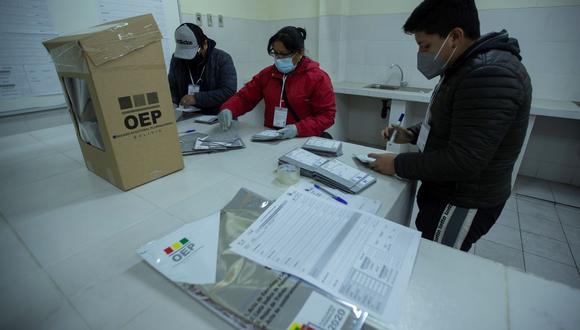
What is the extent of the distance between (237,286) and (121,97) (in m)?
0.68

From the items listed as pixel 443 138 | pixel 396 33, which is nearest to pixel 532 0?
pixel 396 33

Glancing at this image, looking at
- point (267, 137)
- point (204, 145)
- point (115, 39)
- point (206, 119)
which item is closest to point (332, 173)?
point (267, 137)

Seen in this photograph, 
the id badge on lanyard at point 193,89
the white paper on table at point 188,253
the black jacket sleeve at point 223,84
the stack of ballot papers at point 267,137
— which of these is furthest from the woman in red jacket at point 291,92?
the white paper on table at point 188,253

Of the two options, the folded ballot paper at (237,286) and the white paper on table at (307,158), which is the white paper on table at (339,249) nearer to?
the folded ballot paper at (237,286)

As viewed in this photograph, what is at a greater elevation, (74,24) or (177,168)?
(74,24)

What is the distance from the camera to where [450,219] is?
3.44 feet

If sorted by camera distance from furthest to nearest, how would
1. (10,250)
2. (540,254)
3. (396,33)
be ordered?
(396,33) → (540,254) → (10,250)

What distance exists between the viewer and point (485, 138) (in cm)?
81

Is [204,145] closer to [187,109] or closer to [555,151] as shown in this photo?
[187,109]

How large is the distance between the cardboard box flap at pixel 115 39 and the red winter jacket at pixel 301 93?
941 mm

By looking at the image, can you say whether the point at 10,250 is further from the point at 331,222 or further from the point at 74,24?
the point at 74,24

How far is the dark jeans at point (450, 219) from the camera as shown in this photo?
1.04 meters

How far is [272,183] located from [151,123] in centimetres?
46

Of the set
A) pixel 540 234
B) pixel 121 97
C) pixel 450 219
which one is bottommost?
pixel 540 234
